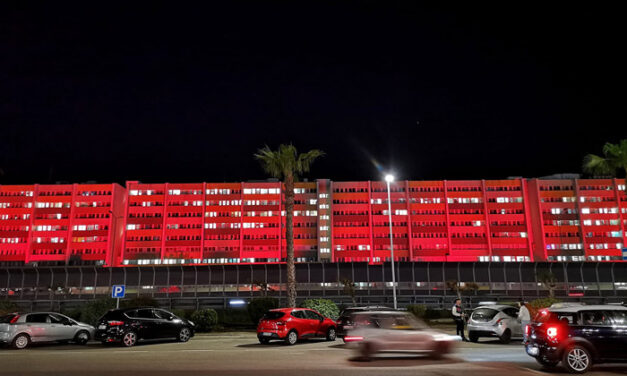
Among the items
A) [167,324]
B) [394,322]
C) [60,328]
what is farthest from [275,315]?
[60,328]

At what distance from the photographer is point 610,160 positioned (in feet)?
94.3

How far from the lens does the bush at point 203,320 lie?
26.3 meters

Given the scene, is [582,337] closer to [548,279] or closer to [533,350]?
[533,350]

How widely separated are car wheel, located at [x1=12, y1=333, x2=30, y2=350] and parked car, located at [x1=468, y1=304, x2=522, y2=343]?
711 inches

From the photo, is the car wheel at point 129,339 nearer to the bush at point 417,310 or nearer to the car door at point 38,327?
the car door at point 38,327

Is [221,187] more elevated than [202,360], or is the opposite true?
[221,187]

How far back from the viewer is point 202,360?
13.3 metres

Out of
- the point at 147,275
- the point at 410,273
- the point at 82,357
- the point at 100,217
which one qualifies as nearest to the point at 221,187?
the point at 100,217

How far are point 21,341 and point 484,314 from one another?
18.9 m

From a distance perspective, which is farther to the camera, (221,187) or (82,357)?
(221,187)

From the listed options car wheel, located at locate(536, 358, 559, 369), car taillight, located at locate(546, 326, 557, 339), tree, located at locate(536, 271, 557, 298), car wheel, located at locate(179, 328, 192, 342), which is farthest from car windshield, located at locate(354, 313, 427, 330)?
tree, located at locate(536, 271, 557, 298)

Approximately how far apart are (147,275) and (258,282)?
1437 cm

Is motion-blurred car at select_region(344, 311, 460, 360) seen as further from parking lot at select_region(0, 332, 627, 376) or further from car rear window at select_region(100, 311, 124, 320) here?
car rear window at select_region(100, 311, 124, 320)

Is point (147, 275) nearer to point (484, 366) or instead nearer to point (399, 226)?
point (484, 366)
